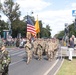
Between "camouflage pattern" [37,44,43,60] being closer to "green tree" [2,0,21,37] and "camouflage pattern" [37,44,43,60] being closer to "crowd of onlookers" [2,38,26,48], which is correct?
"crowd of onlookers" [2,38,26,48]

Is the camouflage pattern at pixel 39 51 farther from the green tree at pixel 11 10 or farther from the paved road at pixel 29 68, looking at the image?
the green tree at pixel 11 10

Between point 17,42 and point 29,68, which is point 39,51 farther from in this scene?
point 17,42

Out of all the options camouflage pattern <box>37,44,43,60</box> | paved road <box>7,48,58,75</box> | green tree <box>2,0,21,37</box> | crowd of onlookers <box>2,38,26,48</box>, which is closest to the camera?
paved road <box>7,48,58,75</box>

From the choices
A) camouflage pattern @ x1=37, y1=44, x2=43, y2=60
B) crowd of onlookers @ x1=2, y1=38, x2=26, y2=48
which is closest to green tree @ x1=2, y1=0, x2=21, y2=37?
crowd of onlookers @ x1=2, y1=38, x2=26, y2=48

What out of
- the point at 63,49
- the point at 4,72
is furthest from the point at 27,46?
the point at 4,72

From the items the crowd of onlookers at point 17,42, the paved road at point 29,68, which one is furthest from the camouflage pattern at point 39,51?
the crowd of onlookers at point 17,42

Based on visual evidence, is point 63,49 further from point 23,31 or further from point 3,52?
point 23,31

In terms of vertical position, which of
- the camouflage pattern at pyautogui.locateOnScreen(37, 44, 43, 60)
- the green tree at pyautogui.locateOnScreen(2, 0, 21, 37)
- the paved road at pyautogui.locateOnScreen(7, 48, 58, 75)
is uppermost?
the green tree at pyautogui.locateOnScreen(2, 0, 21, 37)

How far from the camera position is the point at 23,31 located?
99.9m

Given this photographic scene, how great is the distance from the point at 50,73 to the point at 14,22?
68268 millimetres

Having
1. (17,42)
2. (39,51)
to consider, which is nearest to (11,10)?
(17,42)

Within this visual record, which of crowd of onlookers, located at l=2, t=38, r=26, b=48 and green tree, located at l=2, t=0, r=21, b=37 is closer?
crowd of onlookers, located at l=2, t=38, r=26, b=48

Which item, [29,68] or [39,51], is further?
[39,51]

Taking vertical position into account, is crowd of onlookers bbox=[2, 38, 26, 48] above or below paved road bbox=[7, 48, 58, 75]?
above
